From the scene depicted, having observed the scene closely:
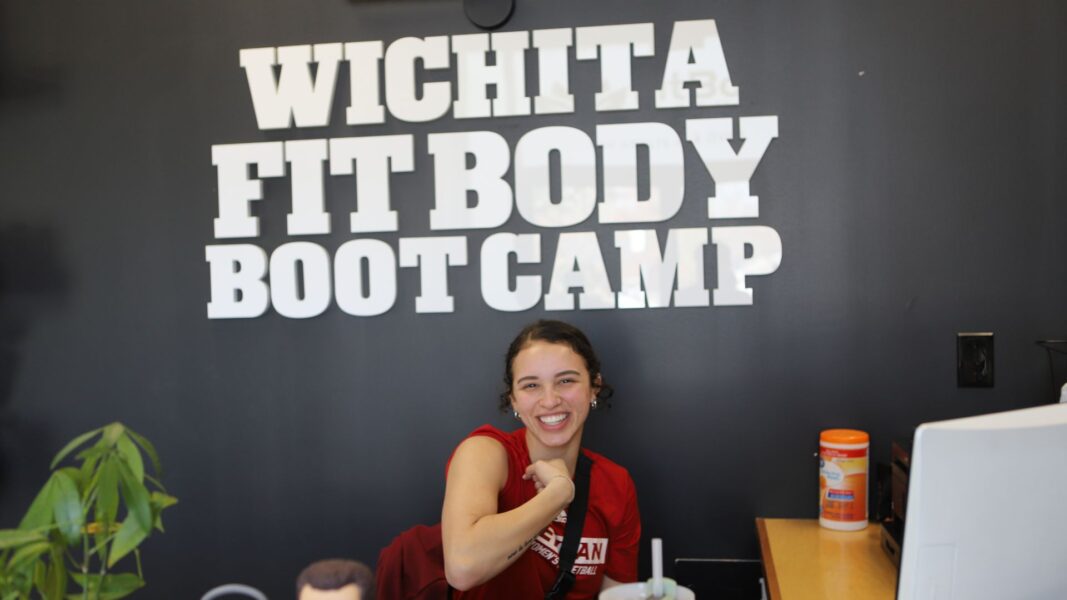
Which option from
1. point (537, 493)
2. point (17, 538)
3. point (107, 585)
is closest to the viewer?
point (17, 538)

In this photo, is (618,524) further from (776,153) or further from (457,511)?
Result: (776,153)

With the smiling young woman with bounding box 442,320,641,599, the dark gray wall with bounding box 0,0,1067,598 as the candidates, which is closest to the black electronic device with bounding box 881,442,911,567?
the dark gray wall with bounding box 0,0,1067,598

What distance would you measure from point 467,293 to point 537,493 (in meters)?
0.77

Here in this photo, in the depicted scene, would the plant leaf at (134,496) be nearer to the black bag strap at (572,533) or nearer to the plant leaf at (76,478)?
the plant leaf at (76,478)

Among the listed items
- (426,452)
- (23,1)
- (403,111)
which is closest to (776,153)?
(403,111)

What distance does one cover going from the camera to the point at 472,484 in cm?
179

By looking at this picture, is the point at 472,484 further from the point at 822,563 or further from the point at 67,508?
the point at 67,508

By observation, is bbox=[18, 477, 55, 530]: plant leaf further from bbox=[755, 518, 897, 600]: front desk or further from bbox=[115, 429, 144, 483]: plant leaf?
bbox=[755, 518, 897, 600]: front desk

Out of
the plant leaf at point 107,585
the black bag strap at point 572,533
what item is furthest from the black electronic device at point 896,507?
the plant leaf at point 107,585

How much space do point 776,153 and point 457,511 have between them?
4.39 feet

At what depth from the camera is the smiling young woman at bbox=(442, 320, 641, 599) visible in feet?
5.54

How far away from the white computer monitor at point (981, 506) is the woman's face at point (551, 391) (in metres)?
1.05

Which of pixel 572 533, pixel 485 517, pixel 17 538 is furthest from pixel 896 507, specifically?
pixel 17 538

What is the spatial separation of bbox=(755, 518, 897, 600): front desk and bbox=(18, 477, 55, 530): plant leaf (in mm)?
1362
